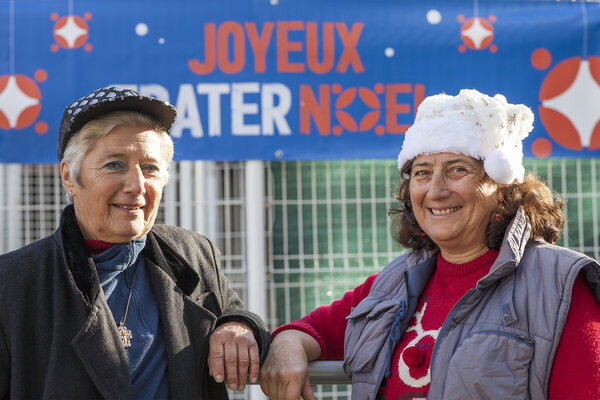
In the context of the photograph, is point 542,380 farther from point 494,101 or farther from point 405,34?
point 405,34

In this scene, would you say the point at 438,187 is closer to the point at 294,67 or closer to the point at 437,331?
the point at 437,331

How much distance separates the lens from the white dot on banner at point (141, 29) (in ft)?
17.1

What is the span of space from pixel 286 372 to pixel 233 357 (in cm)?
19

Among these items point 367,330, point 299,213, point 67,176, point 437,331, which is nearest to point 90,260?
point 67,176

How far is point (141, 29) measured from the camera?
17.2 feet

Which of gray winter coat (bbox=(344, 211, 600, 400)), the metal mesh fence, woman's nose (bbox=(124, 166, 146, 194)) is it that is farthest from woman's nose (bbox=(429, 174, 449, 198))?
the metal mesh fence

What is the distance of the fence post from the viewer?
216 inches

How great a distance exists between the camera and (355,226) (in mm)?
5777

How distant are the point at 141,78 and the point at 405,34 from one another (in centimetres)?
187

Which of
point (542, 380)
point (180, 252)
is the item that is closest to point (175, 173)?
point (180, 252)

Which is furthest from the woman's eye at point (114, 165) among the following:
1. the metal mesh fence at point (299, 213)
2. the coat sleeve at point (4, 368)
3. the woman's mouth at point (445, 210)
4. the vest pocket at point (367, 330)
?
the metal mesh fence at point (299, 213)

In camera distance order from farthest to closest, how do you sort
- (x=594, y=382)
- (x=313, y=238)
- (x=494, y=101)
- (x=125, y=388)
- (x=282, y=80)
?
1. (x=313, y=238)
2. (x=282, y=80)
3. (x=494, y=101)
4. (x=125, y=388)
5. (x=594, y=382)

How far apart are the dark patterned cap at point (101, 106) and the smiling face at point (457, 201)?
90 cm

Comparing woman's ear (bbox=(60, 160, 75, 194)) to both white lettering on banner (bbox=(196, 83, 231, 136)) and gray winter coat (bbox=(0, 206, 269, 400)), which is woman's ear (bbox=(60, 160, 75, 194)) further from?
white lettering on banner (bbox=(196, 83, 231, 136))
